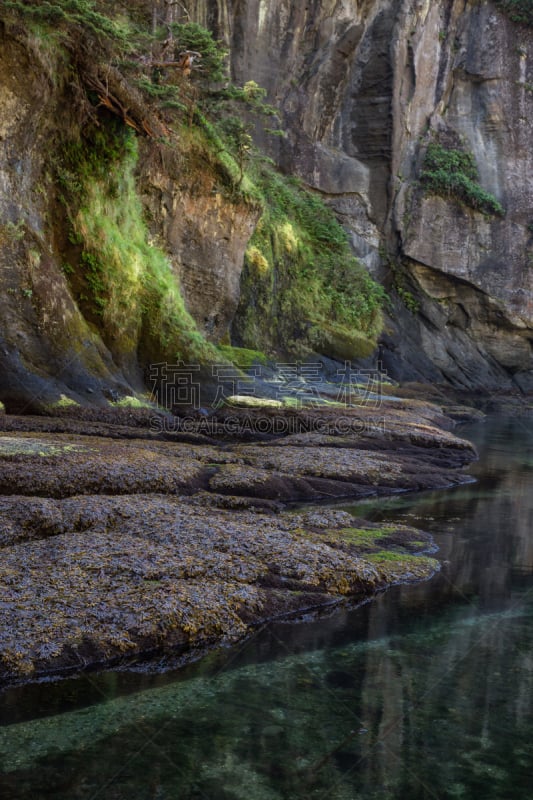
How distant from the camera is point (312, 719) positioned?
4.61m

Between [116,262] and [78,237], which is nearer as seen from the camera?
[78,237]

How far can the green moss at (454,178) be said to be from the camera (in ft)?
137

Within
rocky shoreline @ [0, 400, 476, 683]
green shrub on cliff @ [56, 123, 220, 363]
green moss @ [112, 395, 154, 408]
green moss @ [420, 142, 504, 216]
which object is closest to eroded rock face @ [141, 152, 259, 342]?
green shrub on cliff @ [56, 123, 220, 363]

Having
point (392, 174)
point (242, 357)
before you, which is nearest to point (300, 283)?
point (242, 357)

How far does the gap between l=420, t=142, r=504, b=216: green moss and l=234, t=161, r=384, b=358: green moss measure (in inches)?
301

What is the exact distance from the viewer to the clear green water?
12.9 feet

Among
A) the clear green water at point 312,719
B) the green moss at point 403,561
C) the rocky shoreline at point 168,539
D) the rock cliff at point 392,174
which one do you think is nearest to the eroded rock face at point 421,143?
the rock cliff at point 392,174

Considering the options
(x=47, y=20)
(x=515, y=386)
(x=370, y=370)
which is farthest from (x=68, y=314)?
(x=515, y=386)

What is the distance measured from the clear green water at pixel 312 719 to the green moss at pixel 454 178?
38.2 metres

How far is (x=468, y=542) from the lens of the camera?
9391 millimetres

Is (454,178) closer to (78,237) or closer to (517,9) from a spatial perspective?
(517,9)

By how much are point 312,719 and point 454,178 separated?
40946 millimetres

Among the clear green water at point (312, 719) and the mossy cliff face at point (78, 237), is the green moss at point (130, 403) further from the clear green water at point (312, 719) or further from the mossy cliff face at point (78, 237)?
the clear green water at point (312, 719)

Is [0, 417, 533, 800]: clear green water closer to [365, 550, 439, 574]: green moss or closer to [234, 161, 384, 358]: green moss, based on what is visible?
[365, 550, 439, 574]: green moss
